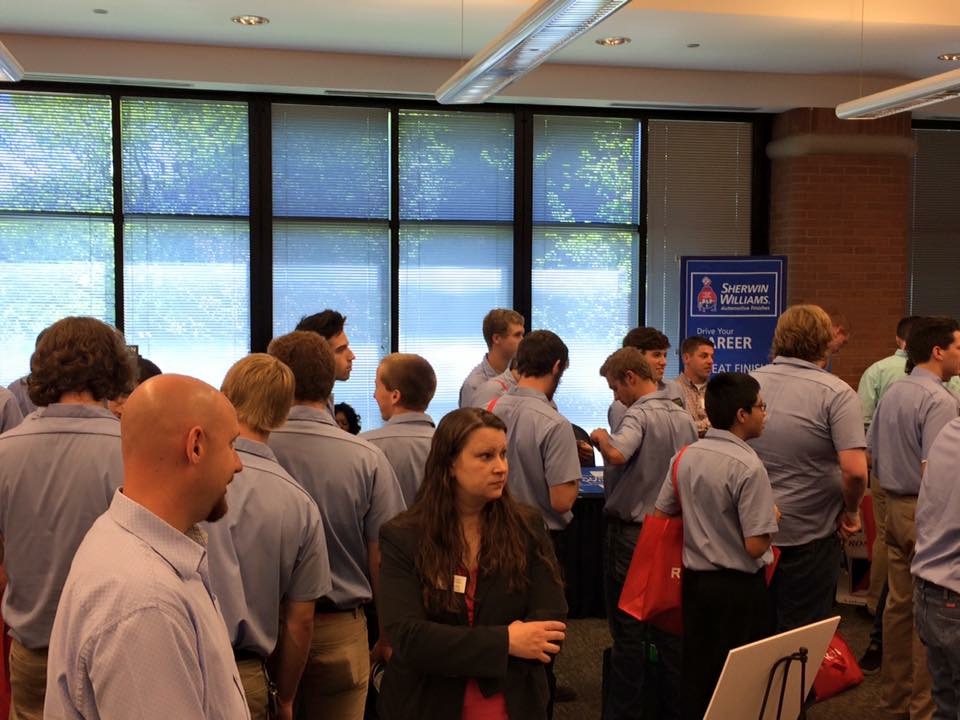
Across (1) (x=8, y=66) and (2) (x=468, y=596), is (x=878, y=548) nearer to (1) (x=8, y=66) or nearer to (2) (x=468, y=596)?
(2) (x=468, y=596)

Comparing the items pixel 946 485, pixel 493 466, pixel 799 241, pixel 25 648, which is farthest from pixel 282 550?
pixel 799 241

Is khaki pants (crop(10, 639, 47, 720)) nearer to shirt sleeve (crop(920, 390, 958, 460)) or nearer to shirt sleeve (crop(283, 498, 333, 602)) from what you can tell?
shirt sleeve (crop(283, 498, 333, 602))

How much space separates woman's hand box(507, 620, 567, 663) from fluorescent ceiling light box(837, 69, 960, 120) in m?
3.73

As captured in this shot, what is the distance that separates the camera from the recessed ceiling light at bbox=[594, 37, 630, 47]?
7.00 meters

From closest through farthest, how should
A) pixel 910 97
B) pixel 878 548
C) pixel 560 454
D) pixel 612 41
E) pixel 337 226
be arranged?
pixel 560 454, pixel 910 97, pixel 878 548, pixel 612 41, pixel 337 226

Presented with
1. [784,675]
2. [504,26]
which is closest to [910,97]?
[504,26]

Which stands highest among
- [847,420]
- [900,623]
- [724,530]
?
[847,420]

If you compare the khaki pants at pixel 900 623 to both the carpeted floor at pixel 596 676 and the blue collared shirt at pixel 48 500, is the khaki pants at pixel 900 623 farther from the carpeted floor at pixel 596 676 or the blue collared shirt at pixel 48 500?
the blue collared shirt at pixel 48 500

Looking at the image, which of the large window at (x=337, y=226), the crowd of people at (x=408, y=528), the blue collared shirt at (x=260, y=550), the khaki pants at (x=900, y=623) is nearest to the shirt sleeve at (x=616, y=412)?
the crowd of people at (x=408, y=528)

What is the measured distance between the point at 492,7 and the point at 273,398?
415cm

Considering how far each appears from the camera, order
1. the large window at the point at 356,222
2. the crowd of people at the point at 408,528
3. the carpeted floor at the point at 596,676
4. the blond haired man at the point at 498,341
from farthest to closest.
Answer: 1. the large window at the point at 356,222
2. the blond haired man at the point at 498,341
3. the carpeted floor at the point at 596,676
4. the crowd of people at the point at 408,528

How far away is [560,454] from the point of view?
4.18 metres

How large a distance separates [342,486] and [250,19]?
14.2ft

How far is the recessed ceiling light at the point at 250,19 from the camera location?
21.3 ft
